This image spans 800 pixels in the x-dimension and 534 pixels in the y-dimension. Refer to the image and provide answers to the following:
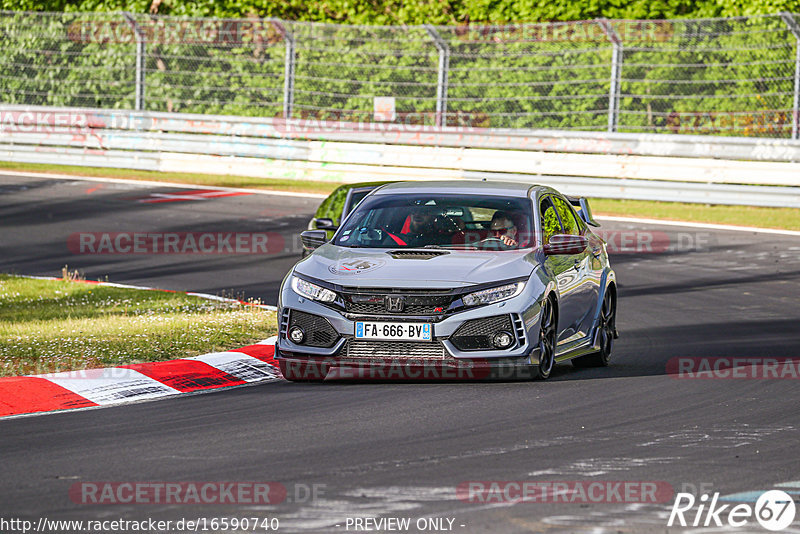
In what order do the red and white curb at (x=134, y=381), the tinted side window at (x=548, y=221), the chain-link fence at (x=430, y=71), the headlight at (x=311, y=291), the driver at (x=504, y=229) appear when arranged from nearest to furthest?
the red and white curb at (x=134, y=381) → the headlight at (x=311, y=291) → the driver at (x=504, y=229) → the tinted side window at (x=548, y=221) → the chain-link fence at (x=430, y=71)

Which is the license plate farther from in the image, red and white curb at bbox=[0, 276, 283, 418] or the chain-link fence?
the chain-link fence

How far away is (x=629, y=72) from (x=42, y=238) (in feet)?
37.4

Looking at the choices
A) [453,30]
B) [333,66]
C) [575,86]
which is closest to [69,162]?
[333,66]

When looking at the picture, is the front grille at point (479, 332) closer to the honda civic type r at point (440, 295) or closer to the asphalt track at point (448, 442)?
the honda civic type r at point (440, 295)

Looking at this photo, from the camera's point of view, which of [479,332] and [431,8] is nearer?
[479,332]

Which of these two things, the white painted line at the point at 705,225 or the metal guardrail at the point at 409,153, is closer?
the white painted line at the point at 705,225

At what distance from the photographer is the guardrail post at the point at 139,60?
28922mm

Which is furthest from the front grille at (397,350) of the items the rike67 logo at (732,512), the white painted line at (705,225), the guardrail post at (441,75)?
the guardrail post at (441,75)

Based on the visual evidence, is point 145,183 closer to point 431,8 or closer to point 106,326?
point 431,8

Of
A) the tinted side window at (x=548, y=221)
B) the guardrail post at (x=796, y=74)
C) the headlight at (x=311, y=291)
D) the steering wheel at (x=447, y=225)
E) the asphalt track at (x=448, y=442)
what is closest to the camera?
the asphalt track at (x=448, y=442)

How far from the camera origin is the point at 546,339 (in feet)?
32.4

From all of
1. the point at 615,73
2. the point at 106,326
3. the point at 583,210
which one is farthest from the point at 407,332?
the point at 615,73

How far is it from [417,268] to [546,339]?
106 cm

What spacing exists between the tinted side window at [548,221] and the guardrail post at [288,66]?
17.2m
